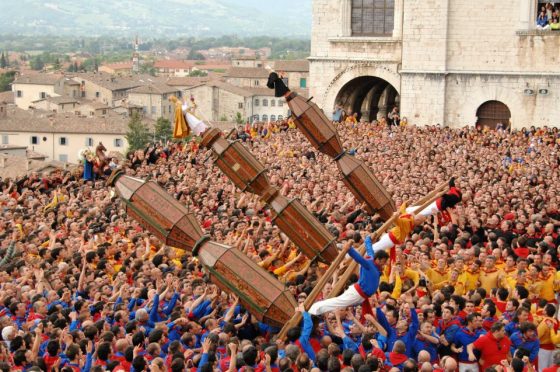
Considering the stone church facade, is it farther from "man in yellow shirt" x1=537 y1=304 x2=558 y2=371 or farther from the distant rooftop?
the distant rooftop

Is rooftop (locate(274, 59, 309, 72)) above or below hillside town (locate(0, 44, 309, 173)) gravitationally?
above

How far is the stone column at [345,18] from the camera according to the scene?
3531 cm

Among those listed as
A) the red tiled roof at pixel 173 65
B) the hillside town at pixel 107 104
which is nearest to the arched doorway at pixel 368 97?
the hillside town at pixel 107 104

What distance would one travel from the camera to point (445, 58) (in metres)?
33.1

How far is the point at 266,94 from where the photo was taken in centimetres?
11181

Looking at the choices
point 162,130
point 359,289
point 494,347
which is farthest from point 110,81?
point 494,347

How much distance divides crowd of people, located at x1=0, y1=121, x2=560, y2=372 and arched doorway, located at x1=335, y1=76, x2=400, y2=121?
14.4 m

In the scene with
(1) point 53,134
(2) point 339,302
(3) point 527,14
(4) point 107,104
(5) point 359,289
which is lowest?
(1) point 53,134

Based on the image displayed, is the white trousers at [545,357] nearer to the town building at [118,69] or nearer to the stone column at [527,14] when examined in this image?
the stone column at [527,14]

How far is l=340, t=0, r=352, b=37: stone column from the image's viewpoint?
35.3 meters

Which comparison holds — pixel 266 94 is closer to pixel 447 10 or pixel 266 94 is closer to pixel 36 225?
pixel 447 10

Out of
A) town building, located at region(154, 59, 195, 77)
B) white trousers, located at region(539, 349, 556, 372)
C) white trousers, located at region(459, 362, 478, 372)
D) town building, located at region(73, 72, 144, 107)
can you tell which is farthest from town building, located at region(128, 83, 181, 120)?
white trousers, located at region(459, 362, 478, 372)

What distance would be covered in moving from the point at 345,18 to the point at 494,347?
85.0 feet

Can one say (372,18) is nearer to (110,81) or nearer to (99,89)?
(99,89)
